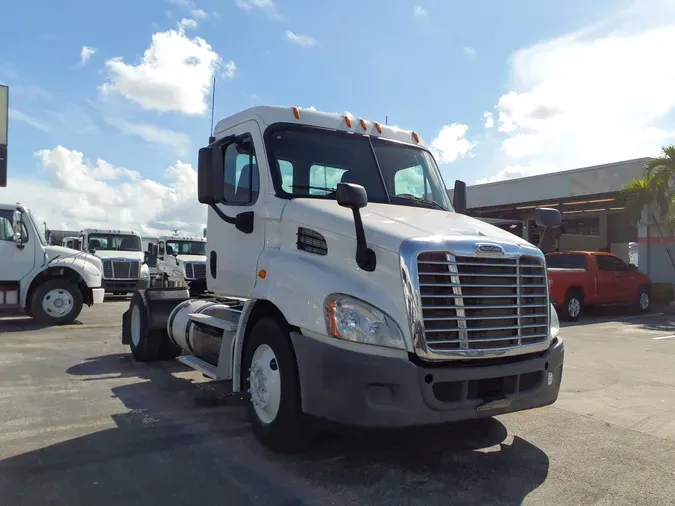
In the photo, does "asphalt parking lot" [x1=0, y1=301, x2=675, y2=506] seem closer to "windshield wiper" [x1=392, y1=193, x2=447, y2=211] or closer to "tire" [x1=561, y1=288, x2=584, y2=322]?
"windshield wiper" [x1=392, y1=193, x2=447, y2=211]

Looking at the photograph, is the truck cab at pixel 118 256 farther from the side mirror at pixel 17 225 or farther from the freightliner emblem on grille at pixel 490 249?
the freightliner emblem on grille at pixel 490 249

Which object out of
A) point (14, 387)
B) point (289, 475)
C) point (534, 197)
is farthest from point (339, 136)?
point (534, 197)

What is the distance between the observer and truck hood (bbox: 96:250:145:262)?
18.6 m

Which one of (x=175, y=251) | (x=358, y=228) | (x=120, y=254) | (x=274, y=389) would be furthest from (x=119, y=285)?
(x=358, y=228)

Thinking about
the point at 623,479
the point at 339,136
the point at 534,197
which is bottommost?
the point at 623,479

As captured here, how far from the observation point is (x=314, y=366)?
12.4 feet

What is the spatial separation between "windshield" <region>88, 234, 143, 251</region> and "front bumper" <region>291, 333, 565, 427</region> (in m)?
17.3

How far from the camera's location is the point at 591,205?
81.7 feet

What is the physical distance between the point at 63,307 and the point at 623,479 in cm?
1128

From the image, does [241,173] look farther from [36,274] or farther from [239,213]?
[36,274]

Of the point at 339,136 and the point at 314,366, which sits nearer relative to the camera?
the point at 314,366

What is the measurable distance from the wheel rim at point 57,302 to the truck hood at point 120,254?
22.1ft

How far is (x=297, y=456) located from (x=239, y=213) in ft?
7.32

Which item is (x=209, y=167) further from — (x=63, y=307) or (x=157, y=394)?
(x=63, y=307)
